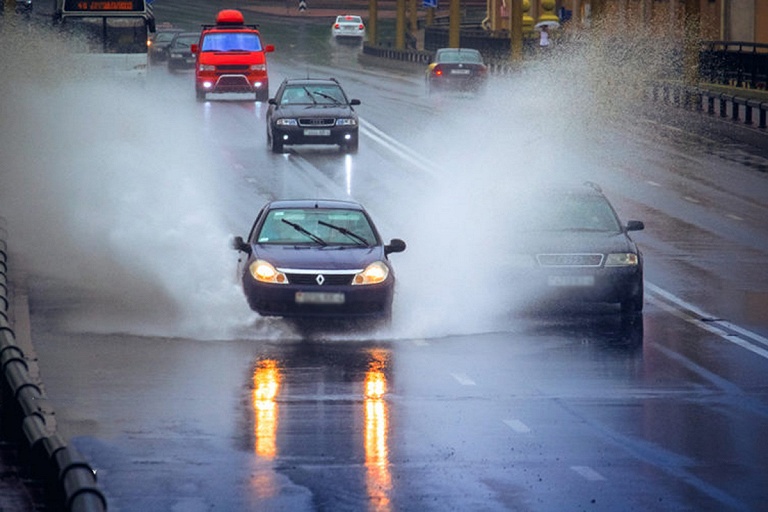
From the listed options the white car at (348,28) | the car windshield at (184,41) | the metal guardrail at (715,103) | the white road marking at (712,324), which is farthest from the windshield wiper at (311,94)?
the white car at (348,28)

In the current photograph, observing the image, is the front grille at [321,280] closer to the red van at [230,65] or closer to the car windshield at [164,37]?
the red van at [230,65]

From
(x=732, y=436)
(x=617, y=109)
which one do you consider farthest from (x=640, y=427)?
(x=617, y=109)

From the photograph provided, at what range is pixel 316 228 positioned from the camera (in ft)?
63.1

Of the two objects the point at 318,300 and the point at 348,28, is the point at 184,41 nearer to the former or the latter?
the point at 348,28

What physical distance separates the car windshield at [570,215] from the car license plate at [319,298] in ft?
9.69

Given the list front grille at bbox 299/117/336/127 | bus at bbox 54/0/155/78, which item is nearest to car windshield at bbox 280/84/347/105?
front grille at bbox 299/117/336/127

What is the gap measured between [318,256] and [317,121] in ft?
70.7

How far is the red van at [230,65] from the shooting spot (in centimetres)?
5403

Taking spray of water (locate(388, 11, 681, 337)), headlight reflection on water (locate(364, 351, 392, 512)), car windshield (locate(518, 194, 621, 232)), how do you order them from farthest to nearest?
1. car windshield (locate(518, 194, 621, 232))
2. spray of water (locate(388, 11, 681, 337))
3. headlight reflection on water (locate(364, 351, 392, 512))

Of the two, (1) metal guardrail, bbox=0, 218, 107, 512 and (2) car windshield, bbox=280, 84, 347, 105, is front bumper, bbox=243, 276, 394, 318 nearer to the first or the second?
(1) metal guardrail, bbox=0, 218, 107, 512

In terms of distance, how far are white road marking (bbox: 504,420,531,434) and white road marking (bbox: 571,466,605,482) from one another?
4.26ft

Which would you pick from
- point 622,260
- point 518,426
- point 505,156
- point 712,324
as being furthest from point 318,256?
point 505,156

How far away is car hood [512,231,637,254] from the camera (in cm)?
1911

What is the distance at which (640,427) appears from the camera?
13.2 m
